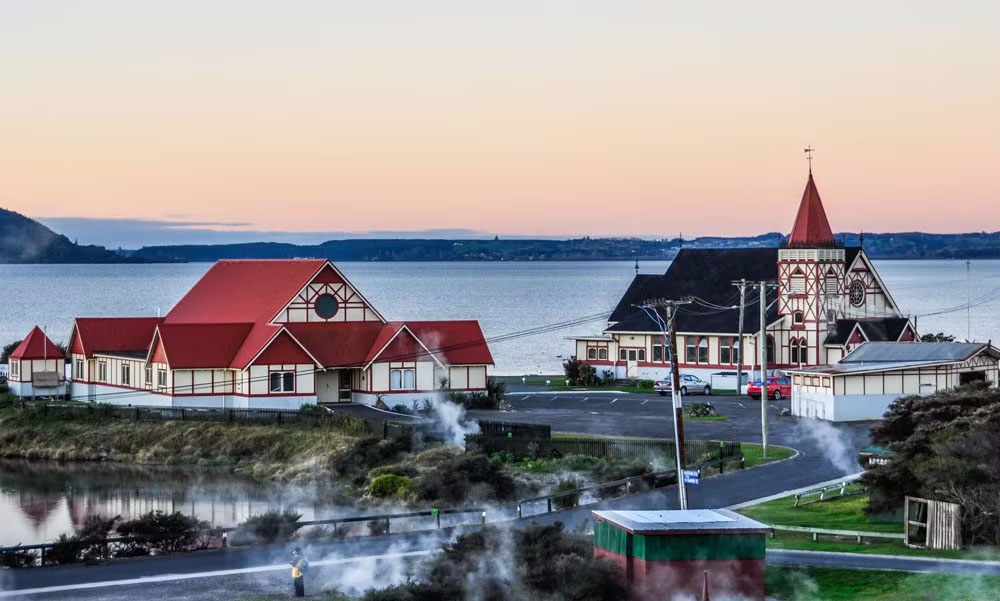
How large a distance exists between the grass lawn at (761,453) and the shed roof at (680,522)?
16.9m

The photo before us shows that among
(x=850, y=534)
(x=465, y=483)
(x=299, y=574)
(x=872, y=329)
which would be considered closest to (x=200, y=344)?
(x=465, y=483)

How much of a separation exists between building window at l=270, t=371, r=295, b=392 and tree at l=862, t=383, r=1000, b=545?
28720 mm

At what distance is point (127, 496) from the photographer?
5241 centimetres

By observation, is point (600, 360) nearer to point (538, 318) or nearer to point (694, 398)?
point (694, 398)

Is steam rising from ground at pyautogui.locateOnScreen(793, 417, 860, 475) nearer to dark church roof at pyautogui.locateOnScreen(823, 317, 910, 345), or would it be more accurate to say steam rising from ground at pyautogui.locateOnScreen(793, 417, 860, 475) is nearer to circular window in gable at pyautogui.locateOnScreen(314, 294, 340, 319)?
dark church roof at pyautogui.locateOnScreen(823, 317, 910, 345)

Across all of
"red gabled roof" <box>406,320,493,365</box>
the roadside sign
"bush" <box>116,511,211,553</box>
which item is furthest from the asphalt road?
"red gabled roof" <box>406,320,493,365</box>

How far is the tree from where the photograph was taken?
3400 centimetres

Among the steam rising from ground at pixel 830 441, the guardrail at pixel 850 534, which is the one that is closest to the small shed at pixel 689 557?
the guardrail at pixel 850 534

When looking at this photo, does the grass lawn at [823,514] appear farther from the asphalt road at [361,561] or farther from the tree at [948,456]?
the asphalt road at [361,561]

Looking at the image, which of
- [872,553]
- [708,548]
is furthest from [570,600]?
[872,553]

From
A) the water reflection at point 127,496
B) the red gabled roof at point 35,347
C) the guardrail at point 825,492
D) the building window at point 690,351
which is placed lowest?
the water reflection at point 127,496

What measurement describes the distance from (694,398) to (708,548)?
41.0 m

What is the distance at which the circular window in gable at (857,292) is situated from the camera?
249ft

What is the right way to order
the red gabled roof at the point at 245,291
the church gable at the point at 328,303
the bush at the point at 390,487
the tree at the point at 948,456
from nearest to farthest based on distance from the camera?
the tree at the point at 948,456
the bush at the point at 390,487
the church gable at the point at 328,303
the red gabled roof at the point at 245,291
